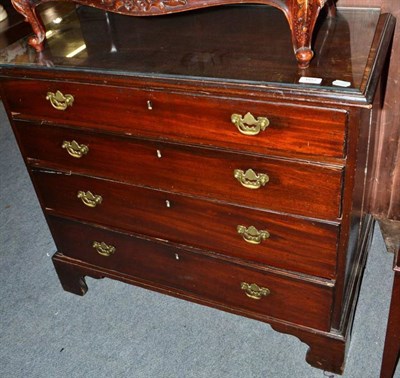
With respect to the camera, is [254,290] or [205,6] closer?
[205,6]

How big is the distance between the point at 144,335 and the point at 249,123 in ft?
3.46

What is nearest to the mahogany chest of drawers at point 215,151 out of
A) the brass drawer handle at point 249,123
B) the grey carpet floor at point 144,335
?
the brass drawer handle at point 249,123

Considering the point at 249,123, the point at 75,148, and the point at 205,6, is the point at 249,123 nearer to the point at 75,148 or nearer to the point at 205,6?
the point at 205,6

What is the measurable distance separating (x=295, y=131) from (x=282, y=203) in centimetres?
25

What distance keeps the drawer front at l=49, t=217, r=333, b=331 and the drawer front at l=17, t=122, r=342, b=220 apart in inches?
11.2

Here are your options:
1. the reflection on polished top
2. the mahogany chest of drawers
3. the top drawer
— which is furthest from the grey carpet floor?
the reflection on polished top

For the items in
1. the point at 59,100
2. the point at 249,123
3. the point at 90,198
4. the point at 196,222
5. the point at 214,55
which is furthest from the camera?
the point at 90,198

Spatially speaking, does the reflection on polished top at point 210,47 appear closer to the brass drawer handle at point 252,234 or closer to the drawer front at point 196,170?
the drawer front at point 196,170

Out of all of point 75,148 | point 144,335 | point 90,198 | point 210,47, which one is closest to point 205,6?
point 210,47

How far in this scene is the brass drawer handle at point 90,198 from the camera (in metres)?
1.78

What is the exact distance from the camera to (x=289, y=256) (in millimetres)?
1552

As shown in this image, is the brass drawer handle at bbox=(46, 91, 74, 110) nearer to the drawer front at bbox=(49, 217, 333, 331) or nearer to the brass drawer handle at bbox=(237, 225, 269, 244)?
the drawer front at bbox=(49, 217, 333, 331)

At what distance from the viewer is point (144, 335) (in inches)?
77.2

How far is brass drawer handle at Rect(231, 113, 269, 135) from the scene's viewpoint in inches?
50.8
